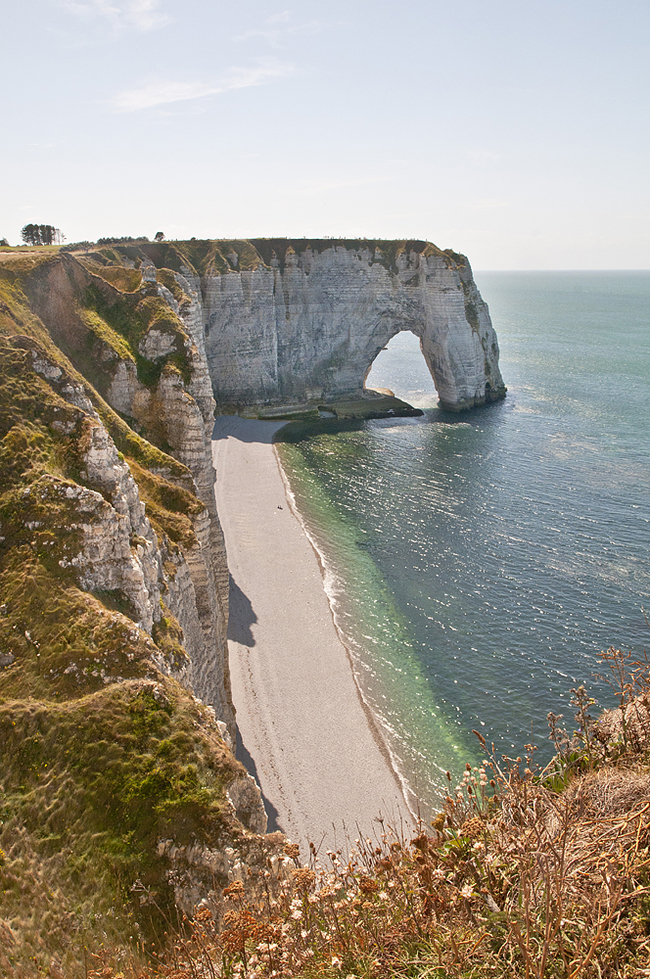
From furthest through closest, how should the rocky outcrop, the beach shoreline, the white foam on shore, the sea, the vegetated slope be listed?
the sea → the white foam on shore → the beach shoreline → the rocky outcrop → the vegetated slope

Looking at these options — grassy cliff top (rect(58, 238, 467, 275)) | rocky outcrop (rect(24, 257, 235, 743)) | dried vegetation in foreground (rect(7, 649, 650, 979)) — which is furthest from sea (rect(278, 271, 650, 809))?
grassy cliff top (rect(58, 238, 467, 275))

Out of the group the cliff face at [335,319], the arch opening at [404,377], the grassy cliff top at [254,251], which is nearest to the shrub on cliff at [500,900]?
the grassy cliff top at [254,251]

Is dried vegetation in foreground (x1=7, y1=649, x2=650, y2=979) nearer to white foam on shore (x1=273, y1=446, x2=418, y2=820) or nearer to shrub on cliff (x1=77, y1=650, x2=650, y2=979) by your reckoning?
shrub on cliff (x1=77, y1=650, x2=650, y2=979)

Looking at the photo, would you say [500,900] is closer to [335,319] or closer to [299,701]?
[299,701]

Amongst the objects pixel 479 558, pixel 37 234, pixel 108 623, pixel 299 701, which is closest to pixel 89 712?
pixel 108 623

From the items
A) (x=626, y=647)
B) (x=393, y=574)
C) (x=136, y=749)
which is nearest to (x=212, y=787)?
(x=136, y=749)

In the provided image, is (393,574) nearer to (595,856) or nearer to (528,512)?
(528,512)
